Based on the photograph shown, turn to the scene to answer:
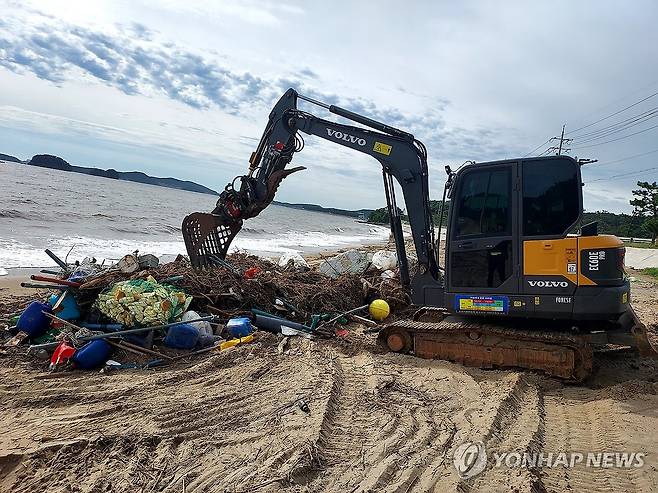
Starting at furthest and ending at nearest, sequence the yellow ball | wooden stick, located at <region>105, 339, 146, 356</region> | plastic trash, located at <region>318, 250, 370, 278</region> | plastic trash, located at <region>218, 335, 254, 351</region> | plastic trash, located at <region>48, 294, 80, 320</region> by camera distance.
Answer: plastic trash, located at <region>318, 250, 370, 278</region>, the yellow ball, plastic trash, located at <region>48, 294, 80, 320</region>, plastic trash, located at <region>218, 335, 254, 351</region>, wooden stick, located at <region>105, 339, 146, 356</region>

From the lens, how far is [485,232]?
5801mm

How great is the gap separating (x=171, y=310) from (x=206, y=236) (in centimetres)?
225

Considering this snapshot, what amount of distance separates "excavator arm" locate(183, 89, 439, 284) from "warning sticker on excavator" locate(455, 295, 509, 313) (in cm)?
112

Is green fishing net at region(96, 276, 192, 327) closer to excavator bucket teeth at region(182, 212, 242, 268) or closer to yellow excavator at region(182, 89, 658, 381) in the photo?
excavator bucket teeth at region(182, 212, 242, 268)

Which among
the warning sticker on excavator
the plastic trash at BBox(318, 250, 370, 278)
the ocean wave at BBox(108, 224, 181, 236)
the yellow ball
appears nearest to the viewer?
the warning sticker on excavator

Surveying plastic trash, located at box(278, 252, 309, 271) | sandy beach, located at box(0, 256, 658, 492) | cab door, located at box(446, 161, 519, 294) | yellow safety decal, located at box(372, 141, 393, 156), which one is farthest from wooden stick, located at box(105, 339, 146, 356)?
plastic trash, located at box(278, 252, 309, 271)

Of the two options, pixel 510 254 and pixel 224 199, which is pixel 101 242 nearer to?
pixel 224 199

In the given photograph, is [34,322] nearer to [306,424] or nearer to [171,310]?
[171,310]

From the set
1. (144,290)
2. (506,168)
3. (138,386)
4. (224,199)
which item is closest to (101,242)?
(224,199)

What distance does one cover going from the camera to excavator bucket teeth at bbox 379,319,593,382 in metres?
5.52

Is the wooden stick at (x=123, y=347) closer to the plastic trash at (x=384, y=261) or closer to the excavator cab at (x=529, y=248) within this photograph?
the excavator cab at (x=529, y=248)

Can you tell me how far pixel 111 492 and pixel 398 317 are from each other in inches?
255

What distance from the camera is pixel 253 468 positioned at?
11.1 feet

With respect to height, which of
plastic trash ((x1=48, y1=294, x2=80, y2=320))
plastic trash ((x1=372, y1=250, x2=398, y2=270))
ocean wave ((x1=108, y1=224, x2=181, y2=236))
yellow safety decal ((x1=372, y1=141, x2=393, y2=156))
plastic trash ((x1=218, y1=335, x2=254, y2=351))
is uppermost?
yellow safety decal ((x1=372, y1=141, x2=393, y2=156))
